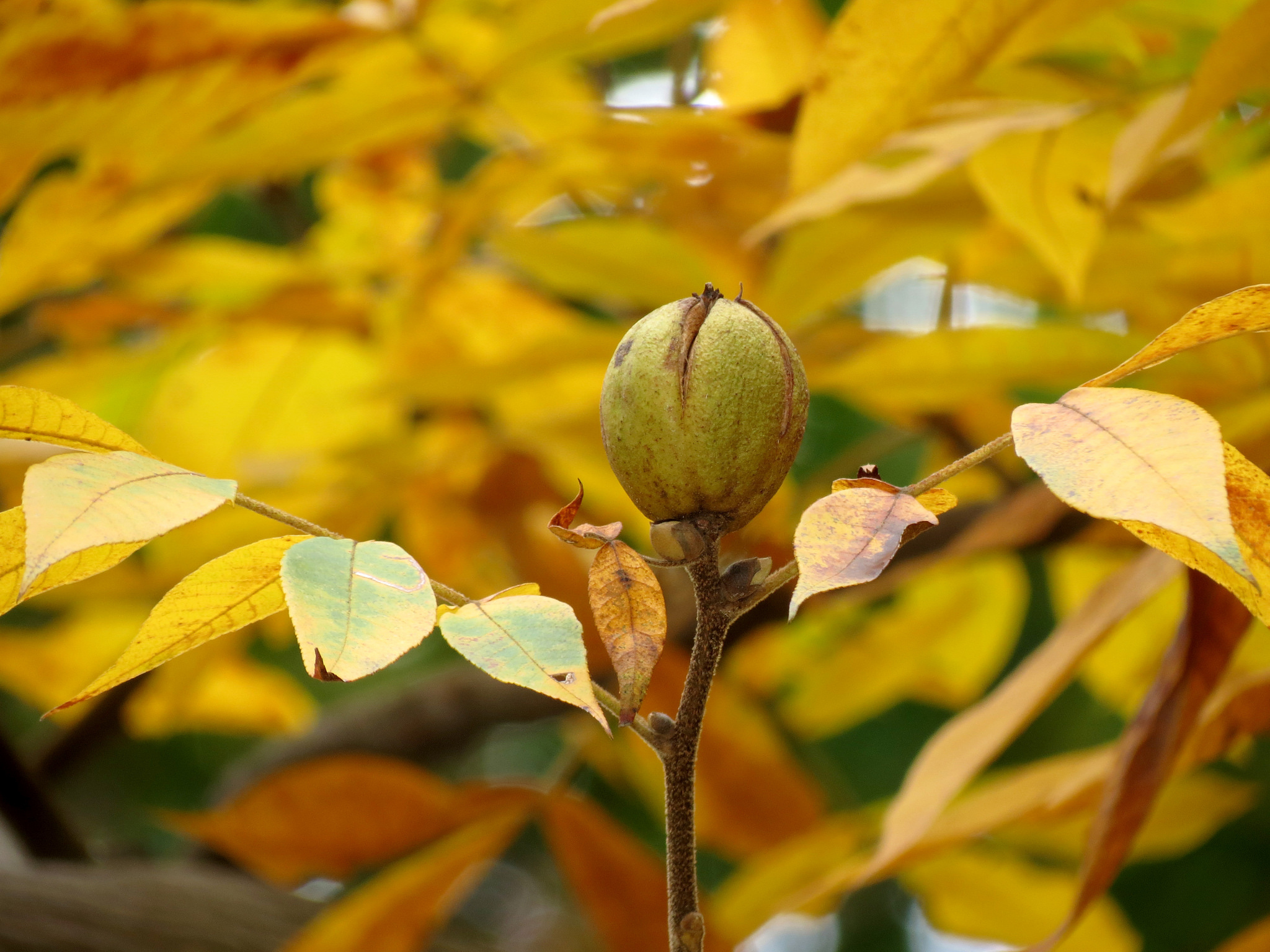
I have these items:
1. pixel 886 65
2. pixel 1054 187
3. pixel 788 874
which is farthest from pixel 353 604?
pixel 788 874

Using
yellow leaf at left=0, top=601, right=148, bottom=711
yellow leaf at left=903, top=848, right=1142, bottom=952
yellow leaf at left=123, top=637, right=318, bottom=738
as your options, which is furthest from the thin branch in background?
yellow leaf at left=903, top=848, right=1142, bottom=952

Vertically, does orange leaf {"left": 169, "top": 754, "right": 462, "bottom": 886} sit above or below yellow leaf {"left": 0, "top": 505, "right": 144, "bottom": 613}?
below

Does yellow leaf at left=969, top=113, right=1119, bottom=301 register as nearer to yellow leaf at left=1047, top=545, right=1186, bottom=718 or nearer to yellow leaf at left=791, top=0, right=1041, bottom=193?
yellow leaf at left=791, top=0, right=1041, bottom=193

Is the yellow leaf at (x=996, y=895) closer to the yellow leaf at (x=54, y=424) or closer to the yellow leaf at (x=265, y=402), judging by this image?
the yellow leaf at (x=265, y=402)

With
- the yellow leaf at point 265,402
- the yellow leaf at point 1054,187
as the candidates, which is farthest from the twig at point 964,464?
the yellow leaf at point 265,402

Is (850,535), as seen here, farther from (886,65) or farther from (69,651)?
(69,651)

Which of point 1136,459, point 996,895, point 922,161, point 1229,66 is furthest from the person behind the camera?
point 996,895

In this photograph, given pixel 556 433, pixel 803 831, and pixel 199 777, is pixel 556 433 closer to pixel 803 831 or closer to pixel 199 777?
pixel 803 831
